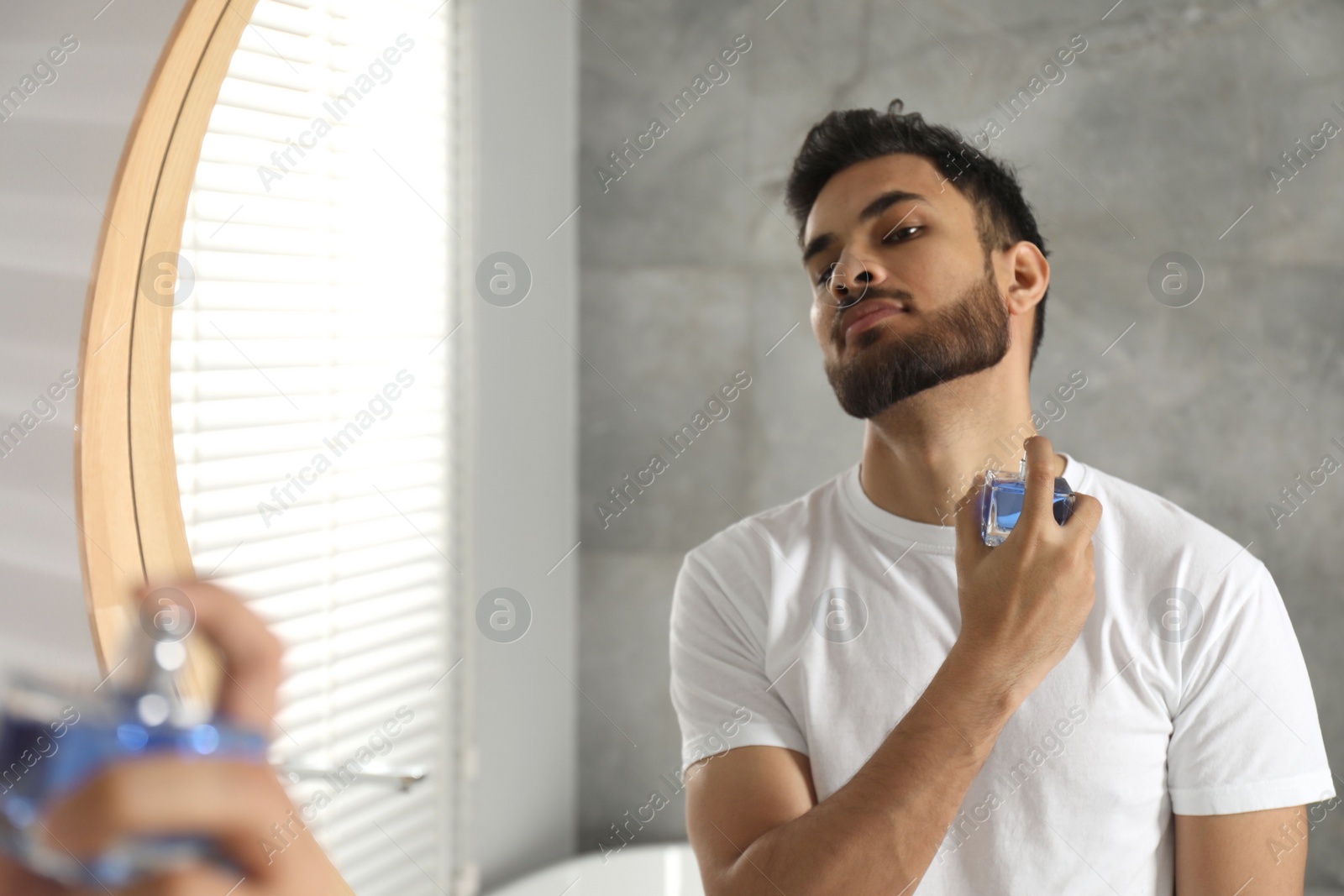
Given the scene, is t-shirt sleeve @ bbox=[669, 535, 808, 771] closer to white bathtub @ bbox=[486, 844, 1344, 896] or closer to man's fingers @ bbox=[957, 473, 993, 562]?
man's fingers @ bbox=[957, 473, 993, 562]

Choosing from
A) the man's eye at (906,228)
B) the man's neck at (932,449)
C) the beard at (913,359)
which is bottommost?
the man's neck at (932,449)

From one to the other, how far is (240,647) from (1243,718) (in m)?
0.83

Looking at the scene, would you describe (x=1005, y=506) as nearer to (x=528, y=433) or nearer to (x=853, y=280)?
(x=853, y=280)

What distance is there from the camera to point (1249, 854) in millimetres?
743

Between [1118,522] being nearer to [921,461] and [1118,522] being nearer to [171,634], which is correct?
[921,461]

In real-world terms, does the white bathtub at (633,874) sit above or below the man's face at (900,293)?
below

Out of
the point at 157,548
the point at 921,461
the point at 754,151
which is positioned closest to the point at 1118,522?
the point at 921,461

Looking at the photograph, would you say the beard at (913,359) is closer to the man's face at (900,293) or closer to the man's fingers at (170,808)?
the man's face at (900,293)

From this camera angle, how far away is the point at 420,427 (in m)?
1.36

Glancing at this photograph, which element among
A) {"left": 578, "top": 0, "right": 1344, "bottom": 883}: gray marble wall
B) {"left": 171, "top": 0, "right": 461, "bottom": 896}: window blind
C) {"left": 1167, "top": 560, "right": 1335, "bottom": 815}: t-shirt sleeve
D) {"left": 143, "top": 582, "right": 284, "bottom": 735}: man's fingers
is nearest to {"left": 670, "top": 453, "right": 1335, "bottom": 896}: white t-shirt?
{"left": 1167, "top": 560, "right": 1335, "bottom": 815}: t-shirt sleeve

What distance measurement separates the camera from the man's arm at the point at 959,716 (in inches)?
26.2

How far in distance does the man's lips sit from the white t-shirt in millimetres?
209

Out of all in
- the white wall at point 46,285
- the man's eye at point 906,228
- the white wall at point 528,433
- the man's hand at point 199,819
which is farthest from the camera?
the white wall at point 528,433

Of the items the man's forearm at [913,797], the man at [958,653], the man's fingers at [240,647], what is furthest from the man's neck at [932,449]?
the man's fingers at [240,647]
